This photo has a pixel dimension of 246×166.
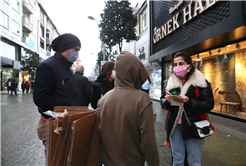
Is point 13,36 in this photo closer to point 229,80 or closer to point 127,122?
point 229,80

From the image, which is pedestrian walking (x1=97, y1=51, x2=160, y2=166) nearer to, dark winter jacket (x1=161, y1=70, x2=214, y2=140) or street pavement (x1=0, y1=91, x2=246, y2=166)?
dark winter jacket (x1=161, y1=70, x2=214, y2=140)

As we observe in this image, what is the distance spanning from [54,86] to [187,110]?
1.77 m

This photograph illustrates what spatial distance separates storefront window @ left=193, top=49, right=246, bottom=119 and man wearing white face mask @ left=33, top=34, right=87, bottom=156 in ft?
22.1

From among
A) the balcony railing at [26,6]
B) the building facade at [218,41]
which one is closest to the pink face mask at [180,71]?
the building facade at [218,41]

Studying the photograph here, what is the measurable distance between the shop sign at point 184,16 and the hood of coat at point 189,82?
4.90 meters

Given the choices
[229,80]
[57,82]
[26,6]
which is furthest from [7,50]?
[229,80]

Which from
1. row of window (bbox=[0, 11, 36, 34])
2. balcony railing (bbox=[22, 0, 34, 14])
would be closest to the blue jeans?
row of window (bbox=[0, 11, 36, 34])

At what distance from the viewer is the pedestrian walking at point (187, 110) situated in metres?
1.98

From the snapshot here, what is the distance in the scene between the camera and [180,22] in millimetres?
7844

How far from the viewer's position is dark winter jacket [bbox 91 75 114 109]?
9.59ft

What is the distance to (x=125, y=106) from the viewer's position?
53.7 inches

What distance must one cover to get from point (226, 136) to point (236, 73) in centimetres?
319

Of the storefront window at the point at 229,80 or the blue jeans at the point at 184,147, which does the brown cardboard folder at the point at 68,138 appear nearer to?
the blue jeans at the point at 184,147

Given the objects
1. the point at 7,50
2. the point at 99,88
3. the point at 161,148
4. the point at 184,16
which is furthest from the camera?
the point at 7,50
